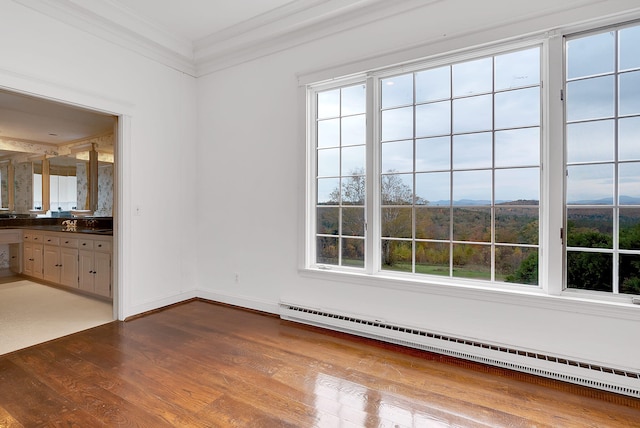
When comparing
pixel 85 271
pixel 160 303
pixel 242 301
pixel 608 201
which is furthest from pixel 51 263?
pixel 608 201

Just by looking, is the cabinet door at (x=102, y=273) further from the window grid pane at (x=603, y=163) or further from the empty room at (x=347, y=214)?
the window grid pane at (x=603, y=163)

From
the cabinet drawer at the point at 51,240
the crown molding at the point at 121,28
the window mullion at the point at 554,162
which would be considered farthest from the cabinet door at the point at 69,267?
the window mullion at the point at 554,162

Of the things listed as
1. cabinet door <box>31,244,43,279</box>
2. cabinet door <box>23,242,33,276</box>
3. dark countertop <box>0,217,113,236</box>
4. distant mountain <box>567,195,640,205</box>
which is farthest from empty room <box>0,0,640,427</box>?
cabinet door <box>23,242,33,276</box>

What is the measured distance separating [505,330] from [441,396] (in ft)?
2.63

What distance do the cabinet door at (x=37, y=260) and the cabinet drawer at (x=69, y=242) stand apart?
2.69 feet

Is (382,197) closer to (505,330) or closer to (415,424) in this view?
(505,330)

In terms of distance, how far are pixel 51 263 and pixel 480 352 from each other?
6.10m

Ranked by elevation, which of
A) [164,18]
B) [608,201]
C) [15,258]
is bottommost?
[15,258]

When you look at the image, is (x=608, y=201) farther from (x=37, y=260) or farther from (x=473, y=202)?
(x=37, y=260)

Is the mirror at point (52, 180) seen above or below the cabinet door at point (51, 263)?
above

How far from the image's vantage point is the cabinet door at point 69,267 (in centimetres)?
466

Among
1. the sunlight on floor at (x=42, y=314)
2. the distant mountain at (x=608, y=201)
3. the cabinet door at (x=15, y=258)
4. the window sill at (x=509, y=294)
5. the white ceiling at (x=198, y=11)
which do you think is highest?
the white ceiling at (x=198, y=11)

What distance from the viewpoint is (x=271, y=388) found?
7.17ft

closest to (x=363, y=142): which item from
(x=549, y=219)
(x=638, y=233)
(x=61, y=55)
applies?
(x=549, y=219)
